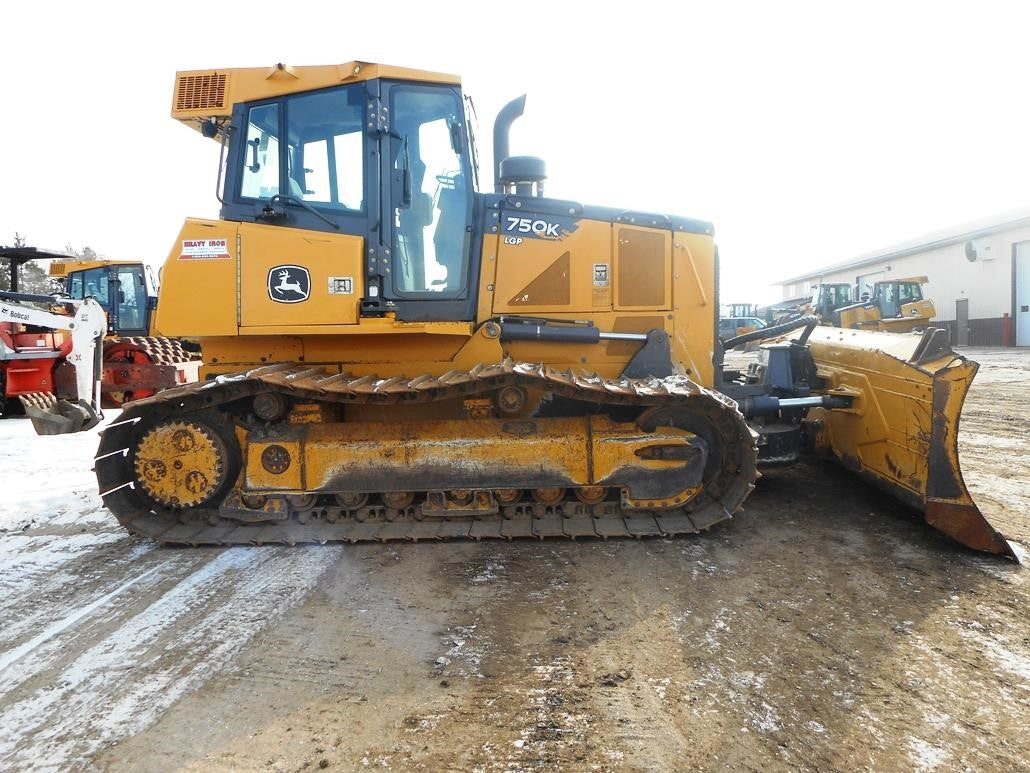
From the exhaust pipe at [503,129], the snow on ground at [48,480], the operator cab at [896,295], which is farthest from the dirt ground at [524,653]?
the operator cab at [896,295]

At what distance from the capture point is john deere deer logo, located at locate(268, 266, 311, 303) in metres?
4.09

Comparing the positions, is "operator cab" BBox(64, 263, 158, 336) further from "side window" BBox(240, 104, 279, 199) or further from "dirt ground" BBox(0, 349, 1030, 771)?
"side window" BBox(240, 104, 279, 199)

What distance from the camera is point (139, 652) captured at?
110 inches

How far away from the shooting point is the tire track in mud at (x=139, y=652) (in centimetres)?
226

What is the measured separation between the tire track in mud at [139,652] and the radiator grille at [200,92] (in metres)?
3.00

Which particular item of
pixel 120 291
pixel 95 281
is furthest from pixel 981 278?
pixel 95 281

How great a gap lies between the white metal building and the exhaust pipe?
982 inches

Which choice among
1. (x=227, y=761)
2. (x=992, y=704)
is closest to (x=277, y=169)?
(x=227, y=761)

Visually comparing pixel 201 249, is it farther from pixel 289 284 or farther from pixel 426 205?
pixel 426 205

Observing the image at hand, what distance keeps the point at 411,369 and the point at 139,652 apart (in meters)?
2.34

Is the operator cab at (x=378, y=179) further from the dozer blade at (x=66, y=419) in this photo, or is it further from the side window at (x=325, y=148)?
the dozer blade at (x=66, y=419)

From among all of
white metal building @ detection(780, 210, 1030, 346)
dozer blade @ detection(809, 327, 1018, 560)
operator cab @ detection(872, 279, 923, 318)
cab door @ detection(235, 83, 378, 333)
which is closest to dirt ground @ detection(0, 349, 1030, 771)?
dozer blade @ detection(809, 327, 1018, 560)

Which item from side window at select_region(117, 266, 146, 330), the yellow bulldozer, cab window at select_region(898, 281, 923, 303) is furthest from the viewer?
cab window at select_region(898, 281, 923, 303)

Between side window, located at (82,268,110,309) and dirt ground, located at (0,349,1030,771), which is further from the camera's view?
side window, located at (82,268,110,309)
